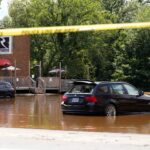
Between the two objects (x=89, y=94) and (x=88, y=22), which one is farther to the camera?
(x=88, y=22)

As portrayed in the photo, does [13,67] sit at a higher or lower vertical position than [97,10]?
lower

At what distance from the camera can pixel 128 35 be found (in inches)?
2287

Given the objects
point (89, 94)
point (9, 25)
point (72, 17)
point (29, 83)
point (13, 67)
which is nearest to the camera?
point (89, 94)

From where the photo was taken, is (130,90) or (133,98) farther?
(130,90)

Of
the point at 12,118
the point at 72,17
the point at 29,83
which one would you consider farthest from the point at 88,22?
the point at 12,118

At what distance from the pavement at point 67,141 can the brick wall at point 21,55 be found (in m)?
41.5

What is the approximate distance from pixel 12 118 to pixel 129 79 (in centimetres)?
3484

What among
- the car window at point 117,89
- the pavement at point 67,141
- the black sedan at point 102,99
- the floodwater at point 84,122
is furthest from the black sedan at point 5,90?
the pavement at point 67,141

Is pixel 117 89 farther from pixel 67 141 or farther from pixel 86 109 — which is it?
pixel 67 141

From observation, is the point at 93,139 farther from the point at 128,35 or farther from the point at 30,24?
the point at 30,24

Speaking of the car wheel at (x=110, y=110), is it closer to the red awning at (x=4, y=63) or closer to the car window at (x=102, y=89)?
the car window at (x=102, y=89)

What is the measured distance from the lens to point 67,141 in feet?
43.7

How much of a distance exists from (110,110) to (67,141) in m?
8.86

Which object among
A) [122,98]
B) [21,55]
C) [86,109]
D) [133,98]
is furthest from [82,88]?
[21,55]
